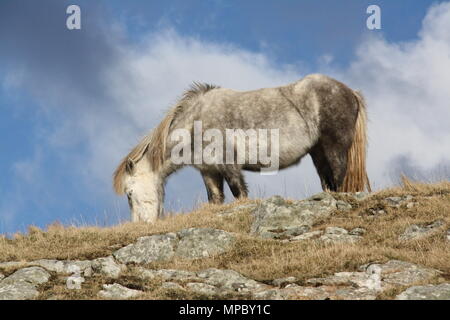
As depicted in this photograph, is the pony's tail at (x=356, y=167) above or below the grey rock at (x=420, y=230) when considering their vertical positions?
above

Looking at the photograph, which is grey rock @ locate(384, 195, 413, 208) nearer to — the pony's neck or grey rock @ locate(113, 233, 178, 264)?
grey rock @ locate(113, 233, 178, 264)

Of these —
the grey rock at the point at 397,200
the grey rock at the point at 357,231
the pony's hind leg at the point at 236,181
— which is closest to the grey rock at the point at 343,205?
the grey rock at the point at 397,200

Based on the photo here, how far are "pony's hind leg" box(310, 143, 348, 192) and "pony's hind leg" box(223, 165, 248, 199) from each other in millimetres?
2213

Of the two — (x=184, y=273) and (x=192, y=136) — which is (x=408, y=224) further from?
(x=192, y=136)

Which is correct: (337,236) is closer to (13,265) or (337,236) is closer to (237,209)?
(237,209)

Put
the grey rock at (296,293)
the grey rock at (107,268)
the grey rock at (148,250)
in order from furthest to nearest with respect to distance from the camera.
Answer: the grey rock at (148,250)
the grey rock at (107,268)
the grey rock at (296,293)

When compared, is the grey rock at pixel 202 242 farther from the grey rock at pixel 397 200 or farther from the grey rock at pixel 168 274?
the grey rock at pixel 397 200

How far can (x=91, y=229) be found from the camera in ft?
47.3

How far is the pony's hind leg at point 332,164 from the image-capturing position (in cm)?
1647

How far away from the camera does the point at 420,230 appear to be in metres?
12.3

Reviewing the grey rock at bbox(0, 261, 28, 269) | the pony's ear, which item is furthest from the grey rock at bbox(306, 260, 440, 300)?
the pony's ear

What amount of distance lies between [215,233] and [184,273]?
7.41 ft

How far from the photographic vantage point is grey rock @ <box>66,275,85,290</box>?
937cm

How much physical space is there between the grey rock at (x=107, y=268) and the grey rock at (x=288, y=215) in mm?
3523
